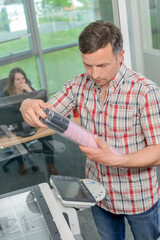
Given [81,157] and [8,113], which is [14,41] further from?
[81,157]

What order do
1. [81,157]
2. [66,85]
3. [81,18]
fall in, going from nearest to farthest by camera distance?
1. [66,85]
2. [81,18]
3. [81,157]

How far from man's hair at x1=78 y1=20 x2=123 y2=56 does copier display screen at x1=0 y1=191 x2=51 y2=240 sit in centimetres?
77

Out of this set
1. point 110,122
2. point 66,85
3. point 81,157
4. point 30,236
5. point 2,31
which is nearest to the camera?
point 30,236

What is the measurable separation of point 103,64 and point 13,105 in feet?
5.59

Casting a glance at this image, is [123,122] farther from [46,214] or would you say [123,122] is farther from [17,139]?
[17,139]

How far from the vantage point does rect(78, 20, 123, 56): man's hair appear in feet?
5.20

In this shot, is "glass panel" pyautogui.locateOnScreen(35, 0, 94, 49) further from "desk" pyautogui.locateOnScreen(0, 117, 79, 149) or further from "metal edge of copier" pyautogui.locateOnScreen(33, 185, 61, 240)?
"metal edge of copier" pyautogui.locateOnScreen(33, 185, 61, 240)

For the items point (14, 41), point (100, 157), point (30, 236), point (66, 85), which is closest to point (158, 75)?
point (14, 41)

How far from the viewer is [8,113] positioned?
3.20m

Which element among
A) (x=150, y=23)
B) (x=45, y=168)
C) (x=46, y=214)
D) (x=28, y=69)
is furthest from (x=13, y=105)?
(x=46, y=214)

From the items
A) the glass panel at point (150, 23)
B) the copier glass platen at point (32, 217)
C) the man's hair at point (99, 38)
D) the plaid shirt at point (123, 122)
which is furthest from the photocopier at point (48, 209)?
the glass panel at point (150, 23)

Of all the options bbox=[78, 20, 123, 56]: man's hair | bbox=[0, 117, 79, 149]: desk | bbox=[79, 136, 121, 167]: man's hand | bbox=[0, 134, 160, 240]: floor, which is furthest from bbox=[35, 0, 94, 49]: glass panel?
bbox=[79, 136, 121, 167]: man's hand

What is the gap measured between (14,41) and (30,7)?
12.4 inches

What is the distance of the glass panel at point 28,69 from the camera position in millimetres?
3162
